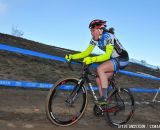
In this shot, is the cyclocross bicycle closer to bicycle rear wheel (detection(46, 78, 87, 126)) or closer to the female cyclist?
bicycle rear wheel (detection(46, 78, 87, 126))

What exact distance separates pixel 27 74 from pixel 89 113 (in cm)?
545

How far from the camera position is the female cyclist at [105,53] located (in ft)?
24.5

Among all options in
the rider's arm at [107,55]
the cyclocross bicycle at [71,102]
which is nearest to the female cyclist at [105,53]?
the rider's arm at [107,55]

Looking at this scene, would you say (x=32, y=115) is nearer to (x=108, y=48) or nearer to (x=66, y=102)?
(x=66, y=102)

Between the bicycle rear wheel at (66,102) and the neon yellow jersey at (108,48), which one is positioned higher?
the neon yellow jersey at (108,48)

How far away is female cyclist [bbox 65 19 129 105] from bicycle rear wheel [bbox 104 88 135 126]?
0.46m

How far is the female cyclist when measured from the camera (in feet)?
24.5

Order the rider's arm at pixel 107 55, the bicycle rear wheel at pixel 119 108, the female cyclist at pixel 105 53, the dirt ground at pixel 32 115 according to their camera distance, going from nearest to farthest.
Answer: the dirt ground at pixel 32 115 < the rider's arm at pixel 107 55 < the female cyclist at pixel 105 53 < the bicycle rear wheel at pixel 119 108

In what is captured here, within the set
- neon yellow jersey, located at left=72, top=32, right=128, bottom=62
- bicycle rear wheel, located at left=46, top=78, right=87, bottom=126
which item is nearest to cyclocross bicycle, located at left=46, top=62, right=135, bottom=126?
bicycle rear wheel, located at left=46, top=78, right=87, bottom=126

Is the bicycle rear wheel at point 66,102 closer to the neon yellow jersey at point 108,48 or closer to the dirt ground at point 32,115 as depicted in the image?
the dirt ground at point 32,115

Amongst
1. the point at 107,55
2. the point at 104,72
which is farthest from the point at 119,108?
the point at 107,55

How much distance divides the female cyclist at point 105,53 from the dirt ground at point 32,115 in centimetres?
103

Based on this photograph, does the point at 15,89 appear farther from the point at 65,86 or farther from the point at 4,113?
the point at 65,86

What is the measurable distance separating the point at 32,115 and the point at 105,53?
7.14 feet
